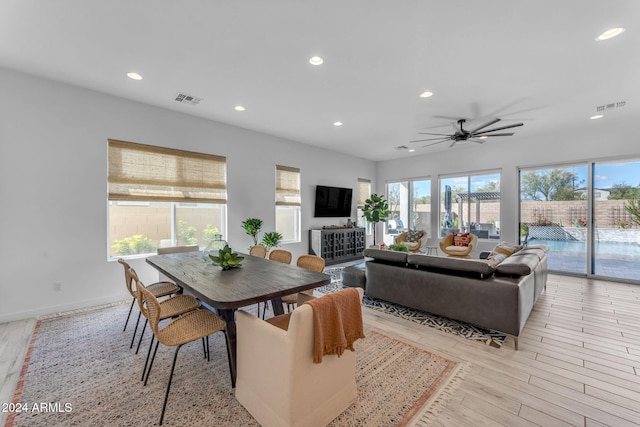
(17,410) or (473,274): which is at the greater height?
(473,274)

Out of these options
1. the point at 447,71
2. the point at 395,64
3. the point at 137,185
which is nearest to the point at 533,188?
the point at 447,71

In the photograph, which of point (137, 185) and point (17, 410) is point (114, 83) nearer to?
point (137, 185)

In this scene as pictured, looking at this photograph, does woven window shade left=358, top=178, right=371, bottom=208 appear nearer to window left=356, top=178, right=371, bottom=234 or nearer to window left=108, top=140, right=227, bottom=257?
window left=356, top=178, right=371, bottom=234

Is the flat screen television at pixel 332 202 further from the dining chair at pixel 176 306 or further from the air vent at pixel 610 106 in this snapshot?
the air vent at pixel 610 106

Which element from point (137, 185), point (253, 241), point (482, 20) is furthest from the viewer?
point (253, 241)

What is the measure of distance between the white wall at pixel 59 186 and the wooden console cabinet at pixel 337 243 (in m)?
3.38

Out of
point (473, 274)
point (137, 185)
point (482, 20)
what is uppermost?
point (482, 20)

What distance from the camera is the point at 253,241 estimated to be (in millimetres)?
5336

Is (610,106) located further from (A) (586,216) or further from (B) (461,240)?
(B) (461,240)

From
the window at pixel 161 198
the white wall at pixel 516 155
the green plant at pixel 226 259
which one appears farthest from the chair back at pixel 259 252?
the white wall at pixel 516 155

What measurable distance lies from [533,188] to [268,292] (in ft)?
22.2

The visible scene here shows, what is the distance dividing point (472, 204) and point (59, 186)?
8.06 m

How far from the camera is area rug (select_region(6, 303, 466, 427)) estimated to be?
1739 millimetres

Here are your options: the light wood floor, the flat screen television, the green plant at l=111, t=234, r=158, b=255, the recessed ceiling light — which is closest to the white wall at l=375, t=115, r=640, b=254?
the flat screen television
